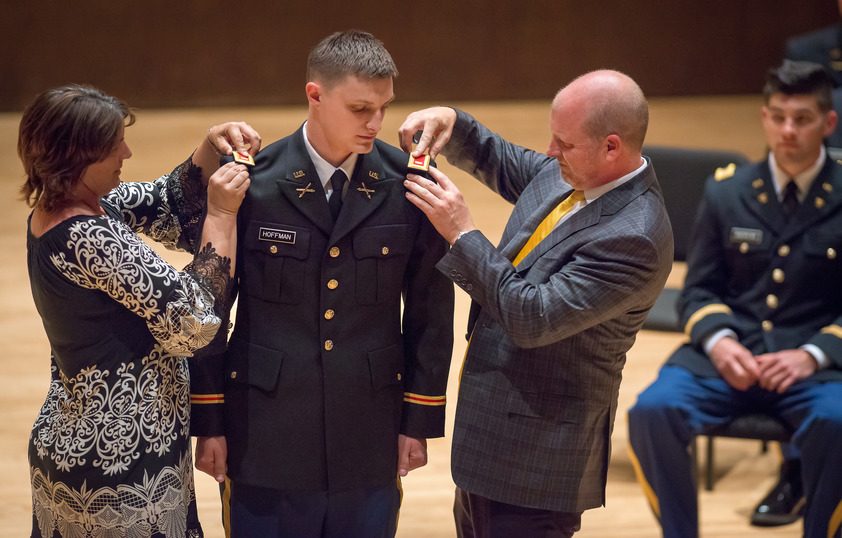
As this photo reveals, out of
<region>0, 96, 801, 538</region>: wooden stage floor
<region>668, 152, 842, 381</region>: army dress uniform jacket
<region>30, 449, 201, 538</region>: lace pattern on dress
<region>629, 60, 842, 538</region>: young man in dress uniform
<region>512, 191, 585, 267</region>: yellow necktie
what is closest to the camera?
<region>30, 449, 201, 538</region>: lace pattern on dress

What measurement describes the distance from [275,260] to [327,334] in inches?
8.0

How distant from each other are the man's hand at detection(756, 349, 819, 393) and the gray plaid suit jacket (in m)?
0.93

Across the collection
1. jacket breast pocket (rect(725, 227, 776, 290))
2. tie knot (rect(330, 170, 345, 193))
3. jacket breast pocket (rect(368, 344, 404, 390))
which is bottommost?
jacket breast pocket (rect(725, 227, 776, 290))

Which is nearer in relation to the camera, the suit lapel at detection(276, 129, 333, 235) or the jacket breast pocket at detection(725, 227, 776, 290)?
the suit lapel at detection(276, 129, 333, 235)

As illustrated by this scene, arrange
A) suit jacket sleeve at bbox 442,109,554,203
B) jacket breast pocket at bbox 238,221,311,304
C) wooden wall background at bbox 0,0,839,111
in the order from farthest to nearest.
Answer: wooden wall background at bbox 0,0,839,111 → suit jacket sleeve at bbox 442,109,554,203 → jacket breast pocket at bbox 238,221,311,304

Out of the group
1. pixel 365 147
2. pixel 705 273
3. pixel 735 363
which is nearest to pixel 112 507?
pixel 365 147

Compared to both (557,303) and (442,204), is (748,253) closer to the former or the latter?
(557,303)

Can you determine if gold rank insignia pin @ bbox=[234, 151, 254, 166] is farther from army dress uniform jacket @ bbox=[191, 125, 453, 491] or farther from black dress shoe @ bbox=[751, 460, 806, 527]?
black dress shoe @ bbox=[751, 460, 806, 527]

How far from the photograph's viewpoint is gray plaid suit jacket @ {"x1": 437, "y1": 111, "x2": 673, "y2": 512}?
2195 mm

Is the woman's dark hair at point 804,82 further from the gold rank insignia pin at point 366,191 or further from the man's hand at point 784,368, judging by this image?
the gold rank insignia pin at point 366,191

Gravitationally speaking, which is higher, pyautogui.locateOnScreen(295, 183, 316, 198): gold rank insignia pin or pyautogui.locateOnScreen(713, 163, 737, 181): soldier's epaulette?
pyautogui.locateOnScreen(295, 183, 316, 198): gold rank insignia pin

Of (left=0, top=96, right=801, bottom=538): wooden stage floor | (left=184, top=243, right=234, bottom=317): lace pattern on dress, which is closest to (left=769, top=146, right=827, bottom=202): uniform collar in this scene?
(left=0, top=96, right=801, bottom=538): wooden stage floor

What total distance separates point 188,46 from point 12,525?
5518 millimetres

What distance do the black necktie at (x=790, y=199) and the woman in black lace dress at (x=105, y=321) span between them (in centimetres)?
202
